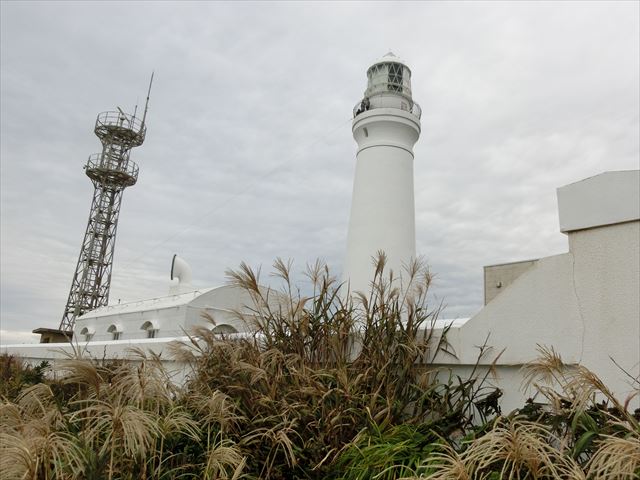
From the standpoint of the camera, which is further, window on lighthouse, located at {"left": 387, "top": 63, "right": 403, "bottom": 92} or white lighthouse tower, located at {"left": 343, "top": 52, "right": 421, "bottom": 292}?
window on lighthouse, located at {"left": 387, "top": 63, "right": 403, "bottom": 92}

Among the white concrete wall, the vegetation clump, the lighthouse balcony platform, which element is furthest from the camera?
the lighthouse balcony platform

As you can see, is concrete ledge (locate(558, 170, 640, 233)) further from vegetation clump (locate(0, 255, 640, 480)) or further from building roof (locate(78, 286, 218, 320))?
building roof (locate(78, 286, 218, 320))

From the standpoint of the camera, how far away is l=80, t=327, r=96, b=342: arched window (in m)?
22.0

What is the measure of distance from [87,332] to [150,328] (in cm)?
693

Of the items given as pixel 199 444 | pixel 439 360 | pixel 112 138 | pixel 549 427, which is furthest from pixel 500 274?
pixel 112 138

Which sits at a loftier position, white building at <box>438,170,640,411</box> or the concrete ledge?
the concrete ledge

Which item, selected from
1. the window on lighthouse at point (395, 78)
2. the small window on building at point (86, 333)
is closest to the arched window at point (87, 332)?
the small window on building at point (86, 333)

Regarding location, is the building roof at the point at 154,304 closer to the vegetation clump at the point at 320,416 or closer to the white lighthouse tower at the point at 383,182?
the white lighthouse tower at the point at 383,182

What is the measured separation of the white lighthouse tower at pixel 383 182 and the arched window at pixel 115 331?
38.4 feet

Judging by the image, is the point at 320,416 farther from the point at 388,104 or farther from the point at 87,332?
the point at 87,332

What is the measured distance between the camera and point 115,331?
66.2 ft

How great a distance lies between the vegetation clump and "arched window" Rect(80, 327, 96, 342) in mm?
18897

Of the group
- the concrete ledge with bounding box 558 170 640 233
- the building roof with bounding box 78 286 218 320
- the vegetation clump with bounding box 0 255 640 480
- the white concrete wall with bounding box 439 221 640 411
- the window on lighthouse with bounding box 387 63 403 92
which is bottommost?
the vegetation clump with bounding box 0 255 640 480

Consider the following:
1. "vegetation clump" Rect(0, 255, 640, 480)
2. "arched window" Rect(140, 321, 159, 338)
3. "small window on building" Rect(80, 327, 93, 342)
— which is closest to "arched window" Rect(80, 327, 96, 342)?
"small window on building" Rect(80, 327, 93, 342)
